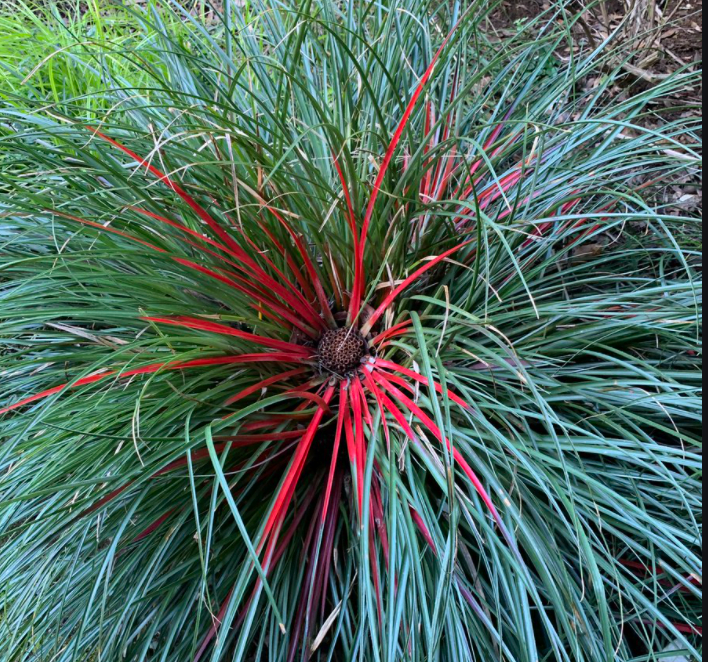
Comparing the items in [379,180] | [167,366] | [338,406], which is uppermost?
[379,180]

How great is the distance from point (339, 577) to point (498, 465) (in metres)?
0.39

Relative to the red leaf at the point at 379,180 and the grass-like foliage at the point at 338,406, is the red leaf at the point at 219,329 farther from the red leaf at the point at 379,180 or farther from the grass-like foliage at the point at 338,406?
the red leaf at the point at 379,180

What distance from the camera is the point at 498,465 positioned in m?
1.11

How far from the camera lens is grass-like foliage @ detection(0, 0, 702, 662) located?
39.0 inches

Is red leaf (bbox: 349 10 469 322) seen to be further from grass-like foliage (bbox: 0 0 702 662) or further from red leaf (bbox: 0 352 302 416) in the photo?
red leaf (bbox: 0 352 302 416)

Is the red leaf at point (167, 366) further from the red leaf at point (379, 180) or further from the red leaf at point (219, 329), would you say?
the red leaf at point (379, 180)

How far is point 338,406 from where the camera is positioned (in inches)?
48.4

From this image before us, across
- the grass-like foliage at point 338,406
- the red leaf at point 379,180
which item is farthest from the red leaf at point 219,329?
the red leaf at point 379,180

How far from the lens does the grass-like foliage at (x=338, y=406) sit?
0.99 meters

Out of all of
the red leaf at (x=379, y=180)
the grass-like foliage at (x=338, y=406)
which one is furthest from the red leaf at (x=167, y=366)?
the red leaf at (x=379, y=180)

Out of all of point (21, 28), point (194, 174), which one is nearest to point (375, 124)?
point (194, 174)

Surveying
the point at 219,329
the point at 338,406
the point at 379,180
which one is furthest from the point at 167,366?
the point at 379,180

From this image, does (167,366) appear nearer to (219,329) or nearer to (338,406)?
Result: (219,329)

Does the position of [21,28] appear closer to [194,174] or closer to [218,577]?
[194,174]
